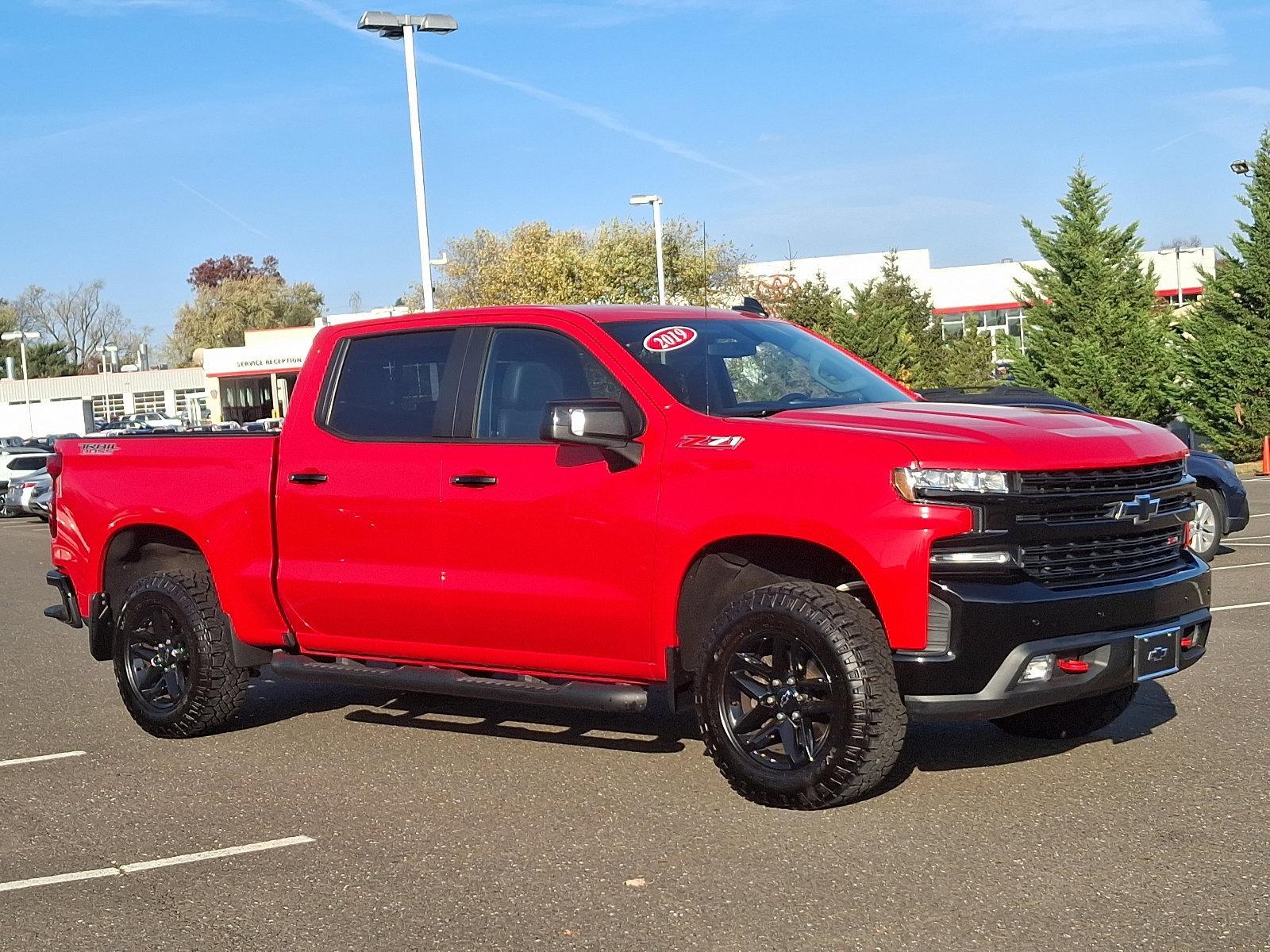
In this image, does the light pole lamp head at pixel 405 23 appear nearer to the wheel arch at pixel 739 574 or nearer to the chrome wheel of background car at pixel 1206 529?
the chrome wheel of background car at pixel 1206 529

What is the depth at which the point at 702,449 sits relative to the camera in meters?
6.18

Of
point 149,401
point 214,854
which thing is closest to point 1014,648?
point 214,854

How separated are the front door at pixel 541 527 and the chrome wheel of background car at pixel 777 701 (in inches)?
18.5

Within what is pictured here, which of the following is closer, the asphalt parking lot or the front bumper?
the asphalt parking lot

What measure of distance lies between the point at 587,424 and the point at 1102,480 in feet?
6.31

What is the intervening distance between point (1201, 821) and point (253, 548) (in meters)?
4.36

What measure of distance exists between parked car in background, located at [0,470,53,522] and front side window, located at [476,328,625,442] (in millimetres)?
A: 22047

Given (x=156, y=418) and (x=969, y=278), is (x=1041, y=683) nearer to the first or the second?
(x=969, y=278)

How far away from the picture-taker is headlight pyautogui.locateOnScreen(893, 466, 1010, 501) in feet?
18.2

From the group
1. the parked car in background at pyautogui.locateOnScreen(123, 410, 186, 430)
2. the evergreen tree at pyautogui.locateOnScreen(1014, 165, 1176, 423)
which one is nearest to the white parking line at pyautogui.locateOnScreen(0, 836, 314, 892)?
the evergreen tree at pyautogui.locateOnScreen(1014, 165, 1176, 423)

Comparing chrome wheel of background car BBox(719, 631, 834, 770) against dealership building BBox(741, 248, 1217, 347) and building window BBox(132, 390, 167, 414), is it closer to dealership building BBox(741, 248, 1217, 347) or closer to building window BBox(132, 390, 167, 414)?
dealership building BBox(741, 248, 1217, 347)

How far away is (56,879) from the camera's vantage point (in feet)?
18.1

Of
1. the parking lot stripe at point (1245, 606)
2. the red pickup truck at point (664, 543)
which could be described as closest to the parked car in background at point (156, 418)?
the parking lot stripe at point (1245, 606)

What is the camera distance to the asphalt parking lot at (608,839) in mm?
4723
